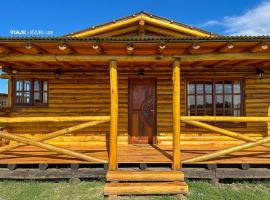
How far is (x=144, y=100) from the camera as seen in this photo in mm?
9727

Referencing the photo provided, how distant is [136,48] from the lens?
6.77m

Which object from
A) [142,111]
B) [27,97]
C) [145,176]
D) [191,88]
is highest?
[191,88]

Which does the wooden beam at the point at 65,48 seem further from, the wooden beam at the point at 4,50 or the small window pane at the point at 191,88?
the small window pane at the point at 191,88

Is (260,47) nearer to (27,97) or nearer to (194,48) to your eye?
(194,48)

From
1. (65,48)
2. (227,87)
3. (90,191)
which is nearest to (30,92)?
(65,48)

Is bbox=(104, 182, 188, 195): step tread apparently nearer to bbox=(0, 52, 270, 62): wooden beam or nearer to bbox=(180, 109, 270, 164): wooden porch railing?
bbox=(180, 109, 270, 164): wooden porch railing

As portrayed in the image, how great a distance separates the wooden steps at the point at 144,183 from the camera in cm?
612

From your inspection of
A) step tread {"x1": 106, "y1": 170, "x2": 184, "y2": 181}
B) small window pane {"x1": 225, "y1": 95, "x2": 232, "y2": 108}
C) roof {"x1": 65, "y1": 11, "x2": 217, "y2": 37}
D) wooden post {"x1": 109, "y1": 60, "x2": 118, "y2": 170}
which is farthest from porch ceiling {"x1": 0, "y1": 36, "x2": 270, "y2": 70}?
step tread {"x1": 106, "y1": 170, "x2": 184, "y2": 181}

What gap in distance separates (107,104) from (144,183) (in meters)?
3.89

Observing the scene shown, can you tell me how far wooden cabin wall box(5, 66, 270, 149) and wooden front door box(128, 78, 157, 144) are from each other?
21 centimetres

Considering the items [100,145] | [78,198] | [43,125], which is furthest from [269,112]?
[43,125]

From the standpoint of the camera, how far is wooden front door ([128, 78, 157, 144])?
970 centimetres

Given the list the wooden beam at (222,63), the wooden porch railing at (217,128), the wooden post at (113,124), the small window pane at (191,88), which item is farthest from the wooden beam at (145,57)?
the small window pane at (191,88)

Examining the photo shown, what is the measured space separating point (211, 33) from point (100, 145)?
548 centimetres
